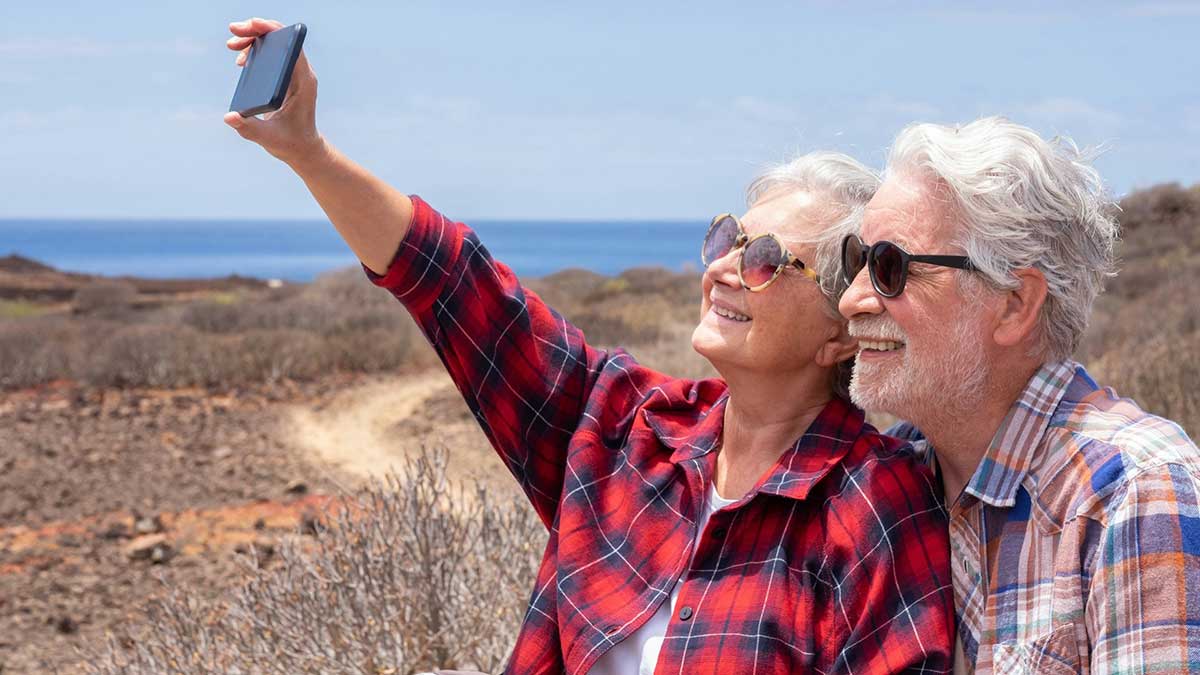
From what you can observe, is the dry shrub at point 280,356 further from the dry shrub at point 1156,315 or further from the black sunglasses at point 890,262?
the black sunglasses at point 890,262

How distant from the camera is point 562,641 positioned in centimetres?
239

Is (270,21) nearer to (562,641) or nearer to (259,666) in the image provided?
(562,641)

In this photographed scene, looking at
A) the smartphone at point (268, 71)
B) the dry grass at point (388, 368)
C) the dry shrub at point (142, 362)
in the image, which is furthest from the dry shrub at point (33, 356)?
the smartphone at point (268, 71)

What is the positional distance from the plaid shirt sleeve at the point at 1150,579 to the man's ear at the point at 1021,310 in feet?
1.14

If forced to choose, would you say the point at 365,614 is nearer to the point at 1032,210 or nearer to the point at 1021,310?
the point at 1021,310

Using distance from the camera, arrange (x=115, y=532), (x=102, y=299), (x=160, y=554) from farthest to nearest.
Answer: (x=102, y=299), (x=115, y=532), (x=160, y=554)

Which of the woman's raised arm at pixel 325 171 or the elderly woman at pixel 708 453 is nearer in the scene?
the elderly woman at pixel 708 453

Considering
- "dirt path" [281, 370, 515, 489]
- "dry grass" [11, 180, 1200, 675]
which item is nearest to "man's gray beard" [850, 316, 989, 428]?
"dry grass" [11, 180, 1200, 675]

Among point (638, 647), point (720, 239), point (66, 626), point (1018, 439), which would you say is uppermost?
point (720, 239)

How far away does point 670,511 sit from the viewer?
2445 millimetres

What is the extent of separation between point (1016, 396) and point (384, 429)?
351 inches

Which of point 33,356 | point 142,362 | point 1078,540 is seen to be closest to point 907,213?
point 1078,540

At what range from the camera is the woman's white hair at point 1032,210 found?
199 centimetres

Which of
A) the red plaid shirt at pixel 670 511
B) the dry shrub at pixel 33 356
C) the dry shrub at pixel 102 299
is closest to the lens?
the red plaid shirt at pixel 670 511
